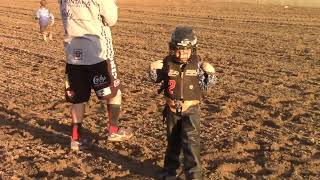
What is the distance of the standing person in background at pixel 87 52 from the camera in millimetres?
→ 5141

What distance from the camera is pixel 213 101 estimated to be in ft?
24.2

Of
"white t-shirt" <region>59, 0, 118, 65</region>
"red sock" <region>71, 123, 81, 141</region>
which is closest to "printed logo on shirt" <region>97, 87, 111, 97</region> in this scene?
"white t-shirt" <region>59, 0, 118, 65</region>

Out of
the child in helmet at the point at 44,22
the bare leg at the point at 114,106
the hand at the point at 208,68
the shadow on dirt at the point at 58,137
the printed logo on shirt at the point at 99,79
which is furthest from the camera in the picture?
the child in helmet at the point at 44,22

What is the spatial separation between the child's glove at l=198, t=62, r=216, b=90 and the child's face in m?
0.16

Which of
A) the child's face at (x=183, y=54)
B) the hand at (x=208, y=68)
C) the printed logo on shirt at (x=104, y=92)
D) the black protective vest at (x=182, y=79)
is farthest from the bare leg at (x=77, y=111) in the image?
the hand at (x=208, y=68)

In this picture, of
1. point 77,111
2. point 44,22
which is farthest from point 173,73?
point 44,22

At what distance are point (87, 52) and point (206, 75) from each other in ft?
4.58

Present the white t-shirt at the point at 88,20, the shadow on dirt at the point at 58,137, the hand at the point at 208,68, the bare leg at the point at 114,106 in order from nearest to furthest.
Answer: the hand at the point at 208,68 < the shadow on dirt at the point at 58,137 < the white t-shirt at the point at 88,20 < the bare leg at the point at 114,106

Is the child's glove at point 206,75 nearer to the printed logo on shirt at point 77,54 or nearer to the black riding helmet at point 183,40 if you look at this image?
the black riding helmet at point 183,40

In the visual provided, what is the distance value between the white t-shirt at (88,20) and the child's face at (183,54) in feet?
3.64

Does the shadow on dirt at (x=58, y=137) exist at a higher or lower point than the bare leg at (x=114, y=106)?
lower

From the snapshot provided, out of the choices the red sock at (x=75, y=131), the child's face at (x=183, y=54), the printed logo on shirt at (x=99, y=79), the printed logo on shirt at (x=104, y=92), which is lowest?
the red sock at (x=75, y=131)

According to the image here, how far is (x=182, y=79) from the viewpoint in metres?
4.39

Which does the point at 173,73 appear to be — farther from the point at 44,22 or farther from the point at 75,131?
the point at 44,22
